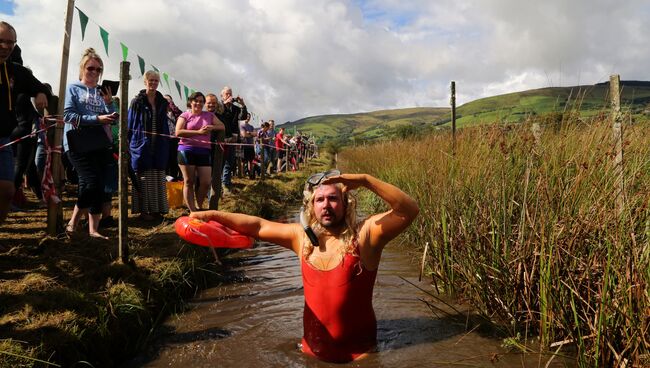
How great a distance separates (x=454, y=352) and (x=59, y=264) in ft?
11.6

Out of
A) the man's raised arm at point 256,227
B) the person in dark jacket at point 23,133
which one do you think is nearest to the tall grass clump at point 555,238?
the man's raised arm at point 256,227

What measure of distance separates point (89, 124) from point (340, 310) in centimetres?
351

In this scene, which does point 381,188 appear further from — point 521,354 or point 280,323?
point 280,323

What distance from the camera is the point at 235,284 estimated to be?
18.8ft

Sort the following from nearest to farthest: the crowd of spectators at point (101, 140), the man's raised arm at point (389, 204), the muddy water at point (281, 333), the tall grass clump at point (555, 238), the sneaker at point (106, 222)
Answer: the tall grass clump at point (555, 238)
the man's raised arm at point (389, 204)
the muddy water at point (281, 333)
the crowd of spectators at point (101, 140)
the sneaker at point (106, 222)

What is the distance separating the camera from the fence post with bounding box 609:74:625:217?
3.06 meters

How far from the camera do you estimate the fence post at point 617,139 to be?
3.06 m

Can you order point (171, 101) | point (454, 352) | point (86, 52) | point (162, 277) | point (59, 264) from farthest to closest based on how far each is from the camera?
point (171, 101) < point (86, 52) < point (162, 277) < point (59, 264) < point (454, 352)

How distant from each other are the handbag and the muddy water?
6.64 ft

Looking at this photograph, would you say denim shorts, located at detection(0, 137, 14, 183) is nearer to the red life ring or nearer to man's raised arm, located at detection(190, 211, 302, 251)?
the red life ring

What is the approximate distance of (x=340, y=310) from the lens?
11.8 ft

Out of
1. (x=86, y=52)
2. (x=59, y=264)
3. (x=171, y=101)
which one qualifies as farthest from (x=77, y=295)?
(x=171, y=101)

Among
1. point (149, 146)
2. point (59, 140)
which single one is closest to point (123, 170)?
point (59, 140)

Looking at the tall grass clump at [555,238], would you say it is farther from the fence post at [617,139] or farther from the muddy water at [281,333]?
the muddy water at [281,333]
